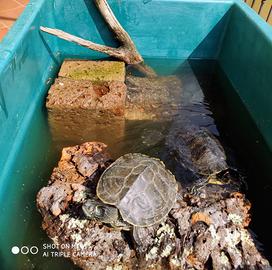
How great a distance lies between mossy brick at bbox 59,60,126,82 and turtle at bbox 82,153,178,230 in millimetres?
1792

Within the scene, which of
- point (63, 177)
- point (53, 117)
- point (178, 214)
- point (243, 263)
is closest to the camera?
point (243, 263)

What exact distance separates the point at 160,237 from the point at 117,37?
2.78 meters

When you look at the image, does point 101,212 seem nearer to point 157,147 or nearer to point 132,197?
point 132,197

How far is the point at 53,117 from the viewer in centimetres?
→ 346

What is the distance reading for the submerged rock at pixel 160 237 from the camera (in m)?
2.27

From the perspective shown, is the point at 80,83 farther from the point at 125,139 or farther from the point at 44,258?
the point at 44,258

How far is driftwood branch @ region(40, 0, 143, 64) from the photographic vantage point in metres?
3.91

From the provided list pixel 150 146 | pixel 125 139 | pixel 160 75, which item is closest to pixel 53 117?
pixel 125 139

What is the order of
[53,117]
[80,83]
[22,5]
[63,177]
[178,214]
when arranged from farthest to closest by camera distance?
[22,5] → [80,83] → [53,117] → [63,177] → [178,214]

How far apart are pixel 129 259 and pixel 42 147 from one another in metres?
1.42

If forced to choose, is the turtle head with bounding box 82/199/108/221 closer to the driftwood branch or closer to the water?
the water

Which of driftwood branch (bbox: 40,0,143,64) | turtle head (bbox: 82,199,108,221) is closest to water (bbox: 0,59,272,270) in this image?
driftwood branch (bbox: 40,0,143,64)

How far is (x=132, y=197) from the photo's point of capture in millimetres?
2195

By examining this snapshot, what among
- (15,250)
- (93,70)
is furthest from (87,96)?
(15,250)
